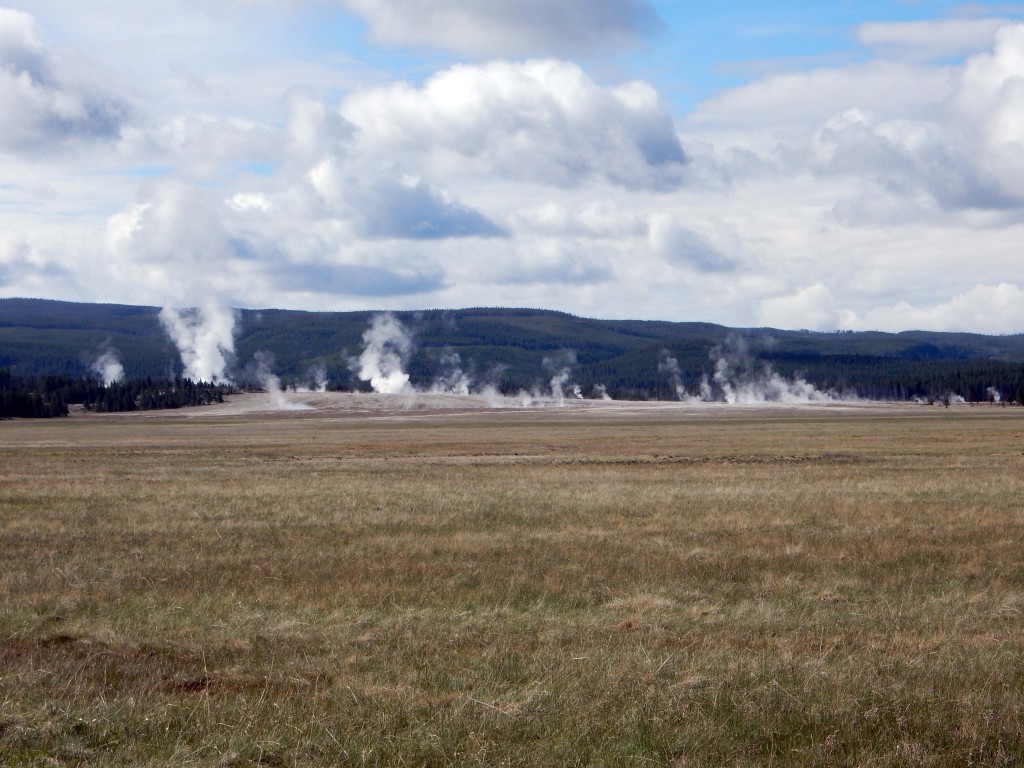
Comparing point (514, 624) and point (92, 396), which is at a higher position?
point (92, 396)

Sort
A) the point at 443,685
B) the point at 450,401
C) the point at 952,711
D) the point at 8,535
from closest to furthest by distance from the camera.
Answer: the point at 952,711
the point at 443,685
the point at 8,535
the point at 450,401

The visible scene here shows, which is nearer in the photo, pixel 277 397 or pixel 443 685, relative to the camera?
pixel 443 685

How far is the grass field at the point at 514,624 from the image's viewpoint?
27.5 ft

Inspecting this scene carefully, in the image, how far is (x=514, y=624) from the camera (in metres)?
13.1

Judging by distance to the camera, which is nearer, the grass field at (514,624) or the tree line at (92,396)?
the grass field at (514,624)

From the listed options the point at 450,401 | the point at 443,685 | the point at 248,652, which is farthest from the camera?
the point at 450,401

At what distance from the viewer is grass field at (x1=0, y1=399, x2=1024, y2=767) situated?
8.37 meters

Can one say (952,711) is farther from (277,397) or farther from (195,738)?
(277,397)

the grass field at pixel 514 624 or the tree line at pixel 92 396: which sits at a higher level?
the tree line at pixel 92 396

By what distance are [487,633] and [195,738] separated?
15.8 ft

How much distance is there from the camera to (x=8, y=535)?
2130 centimetres

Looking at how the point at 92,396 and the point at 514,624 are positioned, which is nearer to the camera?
the point at 514,624

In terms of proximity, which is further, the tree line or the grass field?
the tree line

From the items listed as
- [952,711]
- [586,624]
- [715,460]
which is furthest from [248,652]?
[715,460]
